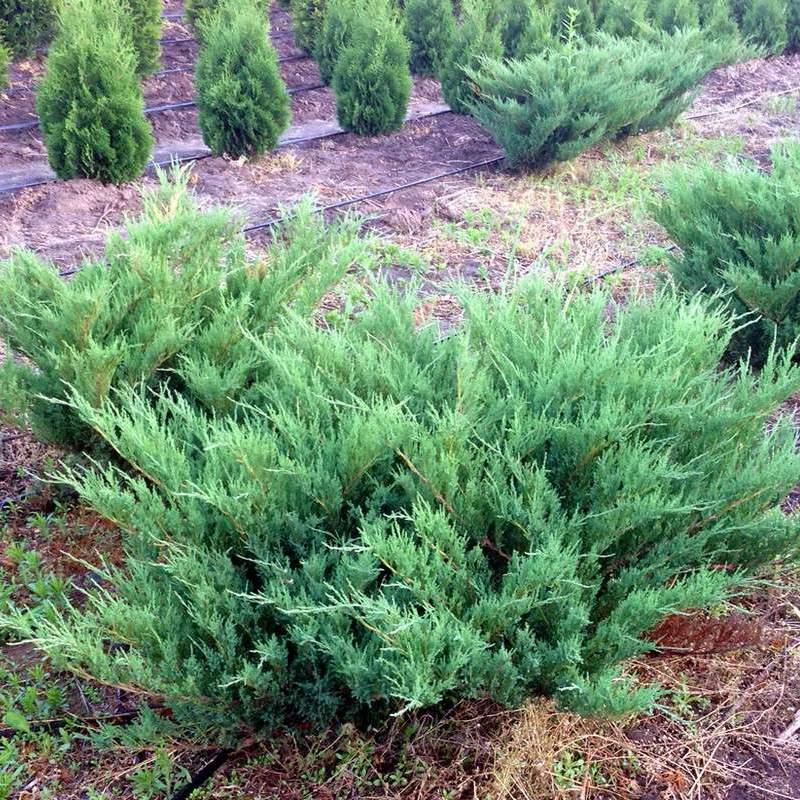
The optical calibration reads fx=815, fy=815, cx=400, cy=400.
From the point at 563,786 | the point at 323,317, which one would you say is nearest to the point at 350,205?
the point at 323,317

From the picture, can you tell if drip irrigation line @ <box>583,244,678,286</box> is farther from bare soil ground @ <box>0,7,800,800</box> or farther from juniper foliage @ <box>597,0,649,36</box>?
juniper foliage @ <box>597,0,649,36</box>

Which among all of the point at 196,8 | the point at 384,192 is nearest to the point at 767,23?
the point at 196,8

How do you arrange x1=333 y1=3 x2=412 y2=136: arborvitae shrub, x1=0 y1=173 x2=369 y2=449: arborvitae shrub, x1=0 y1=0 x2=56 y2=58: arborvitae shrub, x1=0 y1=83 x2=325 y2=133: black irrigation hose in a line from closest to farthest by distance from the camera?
1. x1=0 y1=173 x2=369 y2=449: arborvitae shrub
2. x1=333 y1=3 x2=412 y2=136: arborvitae shrub
3. x1=0 y1=83 x2=325 y2=133: black irrigation hose
4. x1=0 y1=0 x2=56 y2=58: arborvitae shrub

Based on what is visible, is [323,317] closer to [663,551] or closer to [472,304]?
[472,304]

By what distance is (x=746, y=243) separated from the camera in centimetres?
350

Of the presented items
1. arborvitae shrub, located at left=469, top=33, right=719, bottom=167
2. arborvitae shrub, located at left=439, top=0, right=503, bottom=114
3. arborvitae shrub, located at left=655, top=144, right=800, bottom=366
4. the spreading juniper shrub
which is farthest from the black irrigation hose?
the spreading juniper shrub

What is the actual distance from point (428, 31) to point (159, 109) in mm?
3257

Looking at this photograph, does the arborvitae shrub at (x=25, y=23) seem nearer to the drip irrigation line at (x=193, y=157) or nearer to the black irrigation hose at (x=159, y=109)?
the black irrigation hose at (x=159, y=109)

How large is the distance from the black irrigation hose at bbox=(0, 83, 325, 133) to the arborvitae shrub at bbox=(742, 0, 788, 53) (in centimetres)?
571

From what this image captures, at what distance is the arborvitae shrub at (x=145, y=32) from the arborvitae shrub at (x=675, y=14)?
5.60 m

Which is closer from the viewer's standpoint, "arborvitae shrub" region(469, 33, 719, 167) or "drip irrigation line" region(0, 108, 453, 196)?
"drip irrigation line" region(0, 108, 453, 196)

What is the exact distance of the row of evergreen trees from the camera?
5.53 meters

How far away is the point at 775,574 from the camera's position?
92.0 inches

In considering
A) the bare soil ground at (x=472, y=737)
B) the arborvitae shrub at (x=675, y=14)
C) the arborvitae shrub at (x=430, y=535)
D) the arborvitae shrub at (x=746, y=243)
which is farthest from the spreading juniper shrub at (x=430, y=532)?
the arborvitae shrub at (x=675, y=14)
